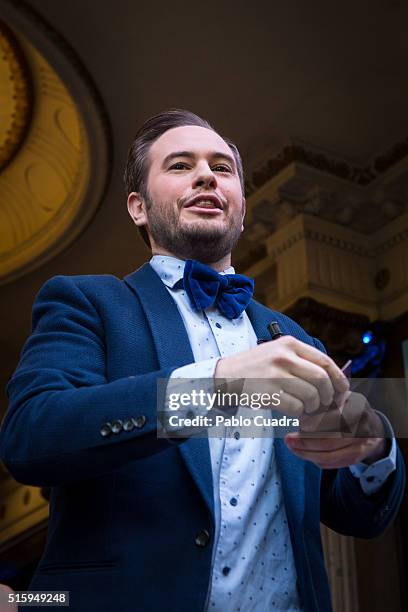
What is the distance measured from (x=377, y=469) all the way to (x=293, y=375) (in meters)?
0.33

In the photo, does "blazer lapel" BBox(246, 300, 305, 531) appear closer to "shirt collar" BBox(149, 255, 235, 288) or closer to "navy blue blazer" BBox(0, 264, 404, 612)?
"navy blue blazer" BBox(0, 264, 404, 612)

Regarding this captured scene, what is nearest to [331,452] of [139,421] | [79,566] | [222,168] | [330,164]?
[139,421]

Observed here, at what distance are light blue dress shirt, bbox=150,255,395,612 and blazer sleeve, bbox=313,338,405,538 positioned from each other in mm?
20

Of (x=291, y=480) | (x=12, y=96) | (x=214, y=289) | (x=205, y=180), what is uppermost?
(x=12, y=96)

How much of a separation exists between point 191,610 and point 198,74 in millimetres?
4526

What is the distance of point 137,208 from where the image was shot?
172 cm

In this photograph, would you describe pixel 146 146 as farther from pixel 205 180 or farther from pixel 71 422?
pixel 71 422

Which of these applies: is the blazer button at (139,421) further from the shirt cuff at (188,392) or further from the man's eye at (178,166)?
the man's eye at (178,166)

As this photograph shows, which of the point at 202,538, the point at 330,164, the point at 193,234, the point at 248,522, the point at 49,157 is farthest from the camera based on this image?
the point at 49,157

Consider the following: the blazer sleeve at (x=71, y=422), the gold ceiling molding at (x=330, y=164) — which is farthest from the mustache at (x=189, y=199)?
the gold ceiling molding at (x=330, y=164)

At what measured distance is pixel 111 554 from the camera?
1.21 meters

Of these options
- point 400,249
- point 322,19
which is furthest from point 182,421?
point 400,249

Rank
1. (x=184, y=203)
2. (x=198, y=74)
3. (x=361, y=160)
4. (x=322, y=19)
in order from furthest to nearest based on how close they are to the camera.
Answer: (x=361, y=160) < (x=198, y=74) < (x=322, y=19) < (x=184, y=203)

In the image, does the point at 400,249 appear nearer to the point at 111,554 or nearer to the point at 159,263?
the point at 159,263
